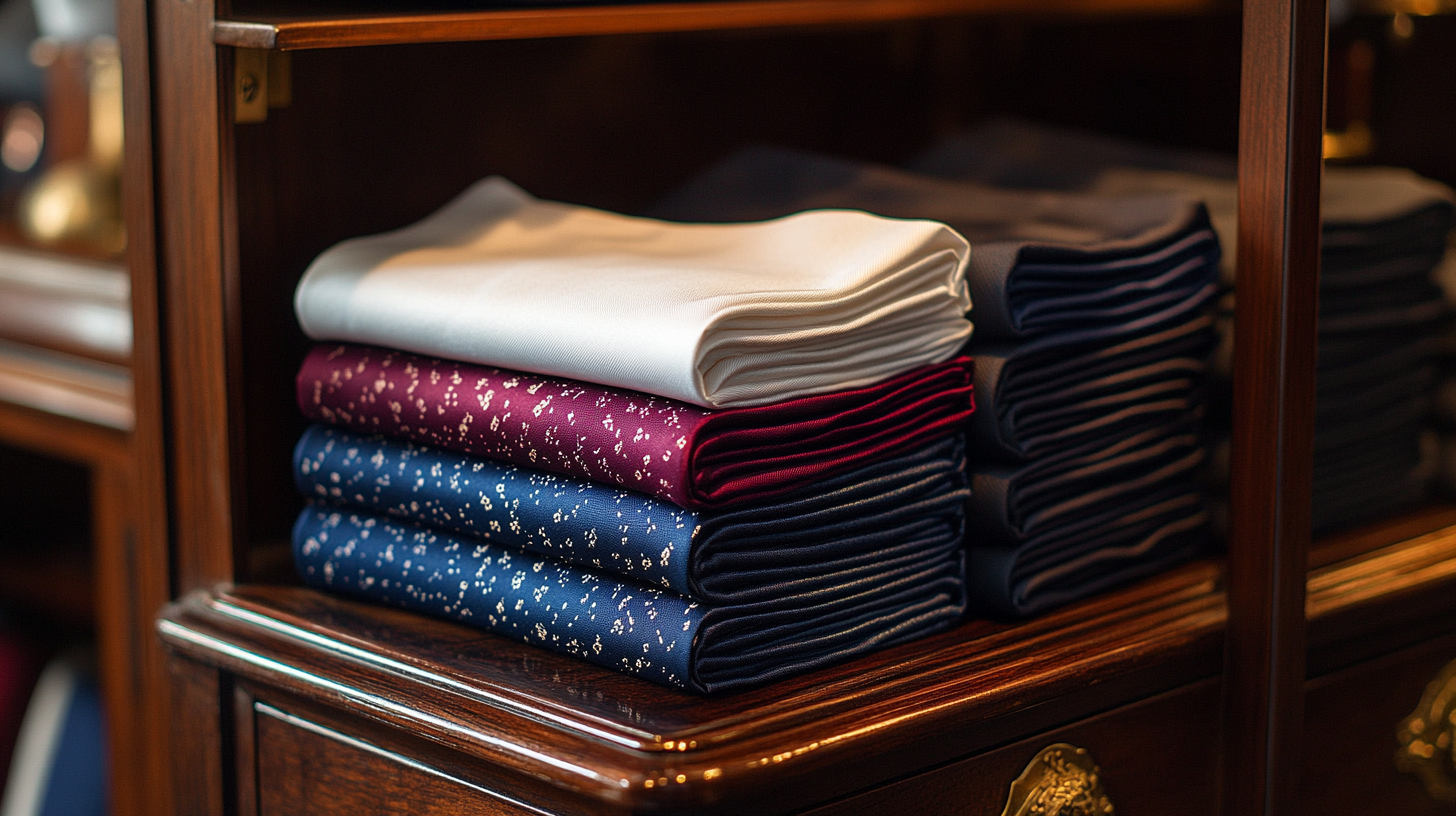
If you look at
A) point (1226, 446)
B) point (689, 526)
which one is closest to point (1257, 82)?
point (1226, 446)

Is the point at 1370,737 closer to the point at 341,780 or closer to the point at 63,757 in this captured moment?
the point at 341,780

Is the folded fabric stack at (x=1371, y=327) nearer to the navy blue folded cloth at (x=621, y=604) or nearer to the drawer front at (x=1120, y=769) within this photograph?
the drawer front at (x=1120, y=769)

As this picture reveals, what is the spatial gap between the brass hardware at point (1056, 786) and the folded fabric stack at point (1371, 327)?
10.4 inches

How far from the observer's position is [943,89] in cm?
120

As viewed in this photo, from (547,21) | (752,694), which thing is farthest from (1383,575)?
(547,21)

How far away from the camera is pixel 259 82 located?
75 cm

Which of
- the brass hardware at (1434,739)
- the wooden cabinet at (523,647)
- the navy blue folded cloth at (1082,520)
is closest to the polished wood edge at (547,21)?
the wooden cabinet at (523,647)

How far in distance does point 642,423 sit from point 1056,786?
0.93 feet

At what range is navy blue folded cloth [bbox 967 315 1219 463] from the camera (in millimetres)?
708

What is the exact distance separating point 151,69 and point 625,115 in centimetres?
32

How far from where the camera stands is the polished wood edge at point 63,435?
3.39 feet

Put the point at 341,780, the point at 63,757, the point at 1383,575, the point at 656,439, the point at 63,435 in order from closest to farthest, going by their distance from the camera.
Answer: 1. the point at 656,439
2. the point at 341,780
3. the point at 1383,575
4. the point at 63,435
5. the point at 63,757

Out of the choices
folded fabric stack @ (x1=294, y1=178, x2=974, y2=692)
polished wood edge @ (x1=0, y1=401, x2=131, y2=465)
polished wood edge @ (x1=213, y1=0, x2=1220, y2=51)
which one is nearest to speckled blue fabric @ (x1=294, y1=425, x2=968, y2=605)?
folded fabric stack @ (x1=294, y1=178, x2=974, y2=692)

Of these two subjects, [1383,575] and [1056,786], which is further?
[1383,575]
